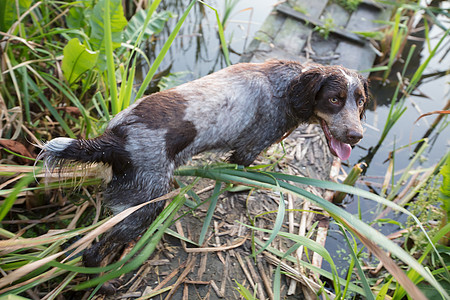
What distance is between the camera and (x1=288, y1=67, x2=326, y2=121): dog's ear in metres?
2.09

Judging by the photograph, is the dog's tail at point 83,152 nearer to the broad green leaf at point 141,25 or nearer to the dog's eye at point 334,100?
the dog's eye at point 334,100

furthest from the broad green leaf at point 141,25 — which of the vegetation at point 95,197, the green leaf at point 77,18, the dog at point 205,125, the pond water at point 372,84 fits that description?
the dog at point 205,125

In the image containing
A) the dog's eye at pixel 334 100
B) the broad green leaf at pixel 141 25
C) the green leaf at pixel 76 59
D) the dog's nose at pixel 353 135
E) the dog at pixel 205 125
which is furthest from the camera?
the broad green leaf at pixel 141 25

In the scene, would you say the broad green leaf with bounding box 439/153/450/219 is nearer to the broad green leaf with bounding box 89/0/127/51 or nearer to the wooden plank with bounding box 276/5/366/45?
the broad green leaf with bounding box 89/0/127/51

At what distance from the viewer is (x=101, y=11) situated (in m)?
2.42

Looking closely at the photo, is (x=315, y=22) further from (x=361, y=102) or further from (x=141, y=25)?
(x=361, y=102)

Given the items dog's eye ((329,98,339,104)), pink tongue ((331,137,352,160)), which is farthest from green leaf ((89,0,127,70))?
pink tongue ((331,137,352,160))

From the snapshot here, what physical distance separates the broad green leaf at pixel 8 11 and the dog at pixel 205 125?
1.27 metres

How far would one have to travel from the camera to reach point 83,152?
1.69 meters

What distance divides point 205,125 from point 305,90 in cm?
61

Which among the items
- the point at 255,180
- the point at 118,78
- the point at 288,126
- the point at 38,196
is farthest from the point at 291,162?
the point at 38,196

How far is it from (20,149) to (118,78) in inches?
44.8

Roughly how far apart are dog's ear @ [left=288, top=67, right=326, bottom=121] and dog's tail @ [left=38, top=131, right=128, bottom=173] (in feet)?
3.30

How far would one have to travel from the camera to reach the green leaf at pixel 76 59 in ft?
7.27
